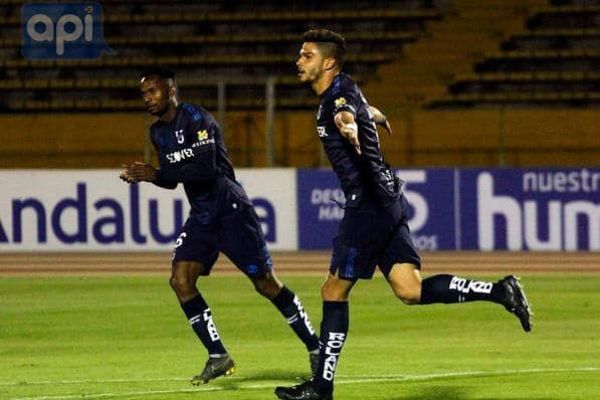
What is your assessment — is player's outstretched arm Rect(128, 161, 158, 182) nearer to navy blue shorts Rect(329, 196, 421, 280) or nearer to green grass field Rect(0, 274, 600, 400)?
green grass field Rect(0, 274, 600, 400)

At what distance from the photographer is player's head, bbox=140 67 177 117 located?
31.4 ft

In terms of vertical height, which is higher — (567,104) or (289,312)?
(567,104)

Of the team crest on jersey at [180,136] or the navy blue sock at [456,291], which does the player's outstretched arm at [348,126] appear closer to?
the navy blue sock at [456,291]

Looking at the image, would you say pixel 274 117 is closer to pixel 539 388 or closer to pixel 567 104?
pixel 567 104

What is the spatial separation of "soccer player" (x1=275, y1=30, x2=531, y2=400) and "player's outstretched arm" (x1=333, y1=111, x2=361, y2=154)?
0.53 feet

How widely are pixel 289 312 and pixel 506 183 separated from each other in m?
13.8

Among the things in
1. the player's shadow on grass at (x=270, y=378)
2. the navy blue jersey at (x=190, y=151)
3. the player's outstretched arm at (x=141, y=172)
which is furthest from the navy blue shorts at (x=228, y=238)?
the player's shadow on grass at (x=270, y=378)

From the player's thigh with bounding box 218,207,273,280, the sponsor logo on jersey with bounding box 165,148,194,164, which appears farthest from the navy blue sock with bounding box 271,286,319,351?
the sponsor logo on jersey with bounding box 165,148,194,164

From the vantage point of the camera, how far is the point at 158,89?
962cm

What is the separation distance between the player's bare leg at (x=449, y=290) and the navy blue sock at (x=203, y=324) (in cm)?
164

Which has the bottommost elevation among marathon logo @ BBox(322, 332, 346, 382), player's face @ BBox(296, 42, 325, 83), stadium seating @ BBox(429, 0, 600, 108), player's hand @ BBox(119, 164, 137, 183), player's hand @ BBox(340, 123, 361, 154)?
marathon logo @ BBox(322, 332, 346, 382)

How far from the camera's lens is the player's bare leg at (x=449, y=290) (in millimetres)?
8398

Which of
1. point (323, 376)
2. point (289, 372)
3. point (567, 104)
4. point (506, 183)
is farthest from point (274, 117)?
point (323, 376)

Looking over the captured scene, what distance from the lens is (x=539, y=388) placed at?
30.1 ft
